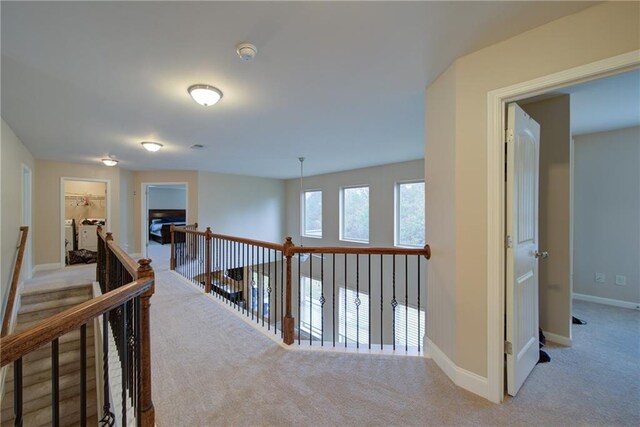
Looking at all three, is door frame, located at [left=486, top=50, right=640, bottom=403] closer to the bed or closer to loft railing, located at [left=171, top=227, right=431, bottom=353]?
loft railing, located at [left=171, top=227, right=431, bottom=353]

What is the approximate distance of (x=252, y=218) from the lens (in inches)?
309

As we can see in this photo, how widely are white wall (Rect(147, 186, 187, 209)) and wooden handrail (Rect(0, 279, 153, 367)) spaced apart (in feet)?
35.6

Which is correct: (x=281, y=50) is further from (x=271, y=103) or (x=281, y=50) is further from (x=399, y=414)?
(x=399, y=414)

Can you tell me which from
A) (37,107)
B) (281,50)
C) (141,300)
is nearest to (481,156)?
(281,50)

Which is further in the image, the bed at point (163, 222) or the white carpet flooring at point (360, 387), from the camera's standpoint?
the bed at point (163, 222)

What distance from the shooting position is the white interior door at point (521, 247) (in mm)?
1812

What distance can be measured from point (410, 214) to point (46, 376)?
603 cm

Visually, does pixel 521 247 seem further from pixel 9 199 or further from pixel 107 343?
pixel 9 199

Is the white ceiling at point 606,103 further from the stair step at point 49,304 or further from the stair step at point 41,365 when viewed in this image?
the stair step at point 49,304

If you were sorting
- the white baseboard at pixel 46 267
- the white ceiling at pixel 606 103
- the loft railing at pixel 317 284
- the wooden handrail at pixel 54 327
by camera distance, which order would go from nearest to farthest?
the wooden handrail at pixel 54 327, the white ceiling at pixel 606 103, the loft railing at pixel 317 284, the white baseboard at pixel 46 267

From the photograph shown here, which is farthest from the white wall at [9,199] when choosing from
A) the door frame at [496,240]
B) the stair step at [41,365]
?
the door frame at [496,240]

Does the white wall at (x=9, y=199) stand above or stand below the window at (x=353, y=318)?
above

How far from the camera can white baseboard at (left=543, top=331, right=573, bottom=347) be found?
2519 mm

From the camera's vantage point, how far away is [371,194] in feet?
20.5
